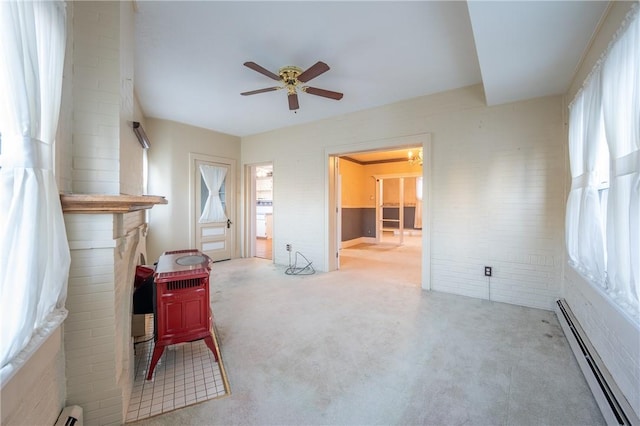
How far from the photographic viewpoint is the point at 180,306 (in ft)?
6.32

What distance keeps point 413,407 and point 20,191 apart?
2.15 meters

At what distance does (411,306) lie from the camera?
3174mm

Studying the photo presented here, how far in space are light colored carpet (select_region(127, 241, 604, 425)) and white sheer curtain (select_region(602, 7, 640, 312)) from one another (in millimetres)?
819

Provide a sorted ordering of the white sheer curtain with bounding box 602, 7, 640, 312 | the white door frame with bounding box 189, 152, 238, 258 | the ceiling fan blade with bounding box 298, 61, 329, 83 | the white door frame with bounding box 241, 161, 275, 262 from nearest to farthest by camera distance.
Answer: the white sheer curtain with bounding box 602, 7, 640, 312 → the ceiling fan blade with bounding box 298, 61, 329, 83 → the white door frame with bounding box 189, 152, 238, 258 → the white door frame with bounding box 241, 161, 275, 262

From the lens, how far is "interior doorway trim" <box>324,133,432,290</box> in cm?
376

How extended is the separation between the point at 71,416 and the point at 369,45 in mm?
3400

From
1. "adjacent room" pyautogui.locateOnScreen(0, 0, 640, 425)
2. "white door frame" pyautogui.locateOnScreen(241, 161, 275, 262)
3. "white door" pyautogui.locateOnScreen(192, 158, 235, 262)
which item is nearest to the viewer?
"adjacent room" pyautogui.locateOnScreen(0, 0, 640, 425)

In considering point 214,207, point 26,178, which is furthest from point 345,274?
point 26,178

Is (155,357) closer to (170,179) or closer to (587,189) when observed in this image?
(587,189)

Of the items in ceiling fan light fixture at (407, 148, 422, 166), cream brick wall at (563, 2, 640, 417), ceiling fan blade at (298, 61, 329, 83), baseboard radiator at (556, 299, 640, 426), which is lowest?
baseboard radiator at (556, 299, 640, 426)

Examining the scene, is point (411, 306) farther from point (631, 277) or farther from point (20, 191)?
point (20, 191)

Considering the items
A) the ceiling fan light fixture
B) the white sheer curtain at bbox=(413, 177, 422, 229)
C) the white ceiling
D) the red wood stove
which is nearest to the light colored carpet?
the red wood stove

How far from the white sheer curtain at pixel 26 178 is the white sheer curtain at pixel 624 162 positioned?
99.2 inches

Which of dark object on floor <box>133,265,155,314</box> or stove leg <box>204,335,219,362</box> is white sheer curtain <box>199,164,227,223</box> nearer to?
dark object on floor <box>133,265,155,314</box>
